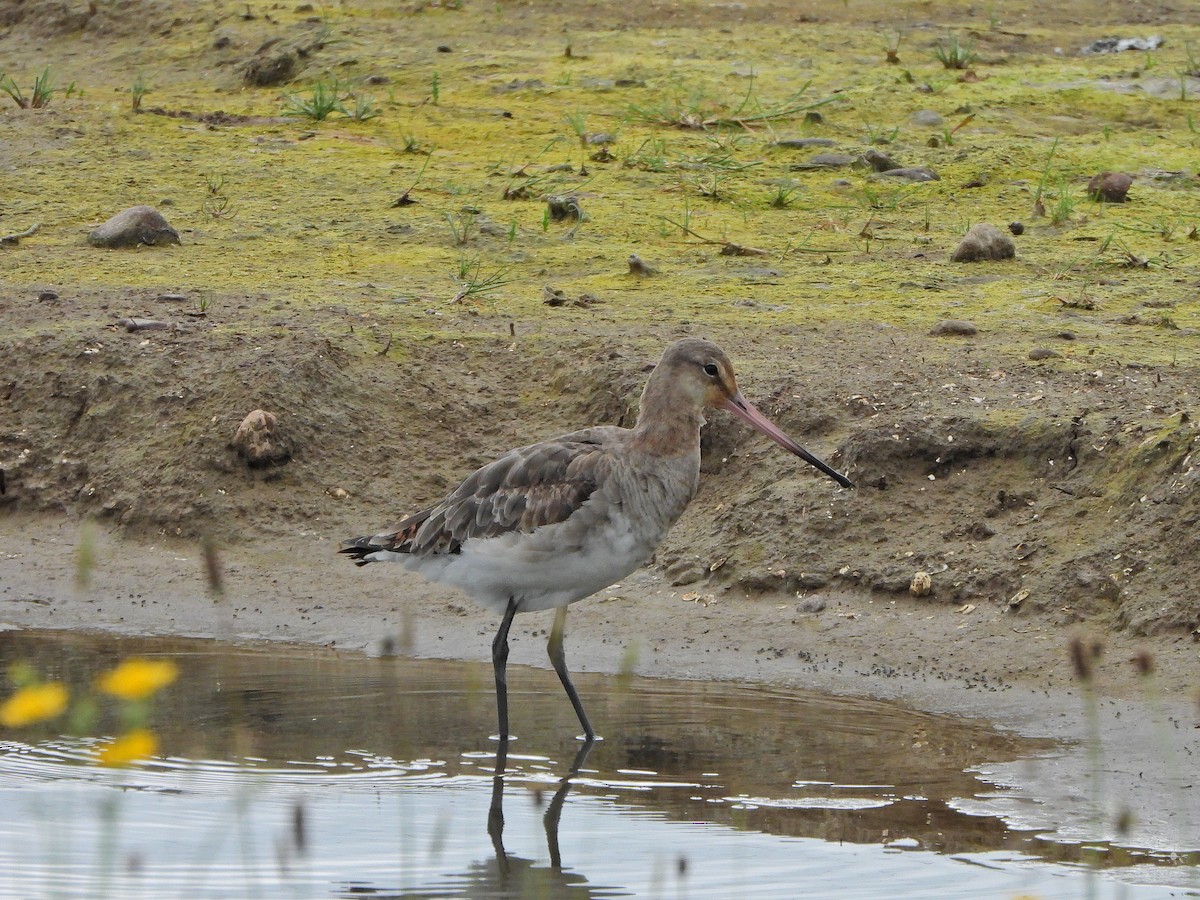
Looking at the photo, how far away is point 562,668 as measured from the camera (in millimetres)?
6711

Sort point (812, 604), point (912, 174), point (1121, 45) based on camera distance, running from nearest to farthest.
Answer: point (812, 604) → point (912, 174) → point (1121, 45)

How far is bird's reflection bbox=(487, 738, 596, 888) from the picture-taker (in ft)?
17.6

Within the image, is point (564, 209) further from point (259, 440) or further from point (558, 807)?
point (558, 807)

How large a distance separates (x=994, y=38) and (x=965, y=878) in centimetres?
1066

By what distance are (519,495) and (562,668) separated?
640 mm

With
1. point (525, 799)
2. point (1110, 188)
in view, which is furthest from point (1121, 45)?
point (525, 799)

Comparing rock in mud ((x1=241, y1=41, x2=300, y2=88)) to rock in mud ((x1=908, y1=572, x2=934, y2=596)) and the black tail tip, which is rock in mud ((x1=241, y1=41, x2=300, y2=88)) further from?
rock in mud ((x1=908, y1=572, x2=934, y2=596))

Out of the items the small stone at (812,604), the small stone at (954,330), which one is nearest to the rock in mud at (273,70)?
the small stone at (954,330)

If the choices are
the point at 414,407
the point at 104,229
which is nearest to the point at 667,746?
the point at 414,407

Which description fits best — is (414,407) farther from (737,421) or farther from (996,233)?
(996,233)

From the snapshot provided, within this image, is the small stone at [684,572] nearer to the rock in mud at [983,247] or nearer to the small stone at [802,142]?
the rock in mud at [983,247]

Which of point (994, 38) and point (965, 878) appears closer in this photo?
point (965, 878)

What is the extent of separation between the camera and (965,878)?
5.08m

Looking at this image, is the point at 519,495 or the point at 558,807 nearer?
the point at 558,807
